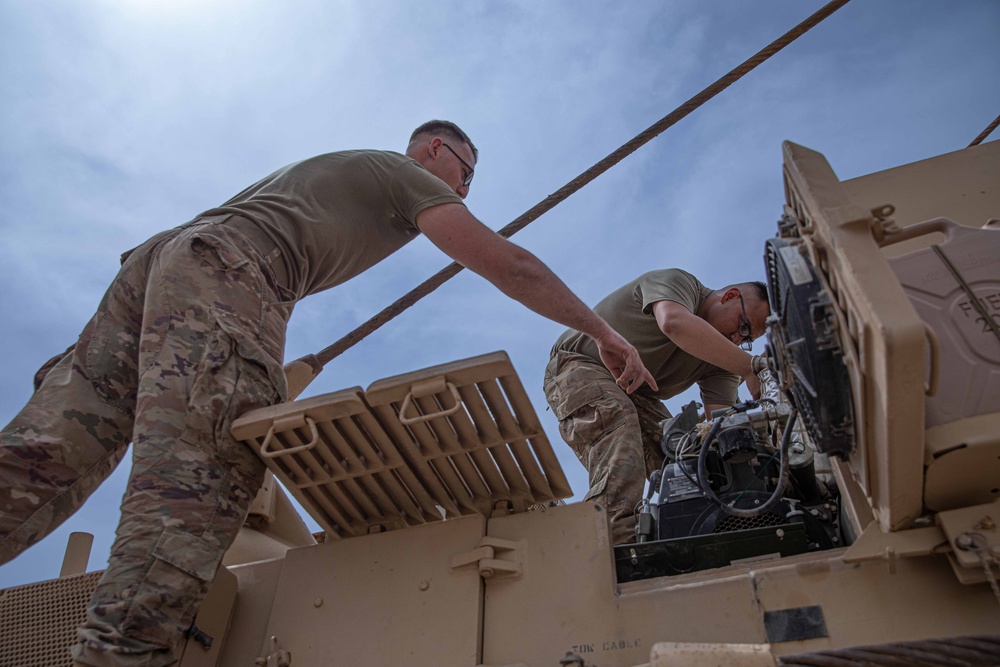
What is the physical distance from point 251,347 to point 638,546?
3.85ft

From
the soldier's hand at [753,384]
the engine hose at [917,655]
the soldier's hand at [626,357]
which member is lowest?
the engine hose at [917,655]

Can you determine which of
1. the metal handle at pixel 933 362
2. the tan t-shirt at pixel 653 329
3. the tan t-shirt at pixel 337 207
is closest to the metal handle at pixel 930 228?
the metal handle at pixel 933 362

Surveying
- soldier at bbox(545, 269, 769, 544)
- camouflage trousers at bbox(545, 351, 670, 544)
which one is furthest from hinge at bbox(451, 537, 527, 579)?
soldier at bbox(545, 269, 769, 544)

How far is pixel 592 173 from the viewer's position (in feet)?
16.7

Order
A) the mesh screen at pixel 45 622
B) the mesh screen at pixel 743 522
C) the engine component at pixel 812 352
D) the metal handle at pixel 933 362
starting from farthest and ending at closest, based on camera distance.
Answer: the mesh screen at pixel 743 522, the mesh screen at pixel 45 622, the engine component at pixel 812 352, the metal handle at pixel 933 362

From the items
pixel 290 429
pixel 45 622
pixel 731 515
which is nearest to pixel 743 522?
pixel 731 515

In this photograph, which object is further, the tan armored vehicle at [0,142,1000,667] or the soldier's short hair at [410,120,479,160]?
the soldier's short hair at [410,120,479,160]

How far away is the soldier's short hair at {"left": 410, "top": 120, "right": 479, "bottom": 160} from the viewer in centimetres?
373

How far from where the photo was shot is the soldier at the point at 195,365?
2109mm

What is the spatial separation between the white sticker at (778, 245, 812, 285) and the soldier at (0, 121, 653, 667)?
2.60ft

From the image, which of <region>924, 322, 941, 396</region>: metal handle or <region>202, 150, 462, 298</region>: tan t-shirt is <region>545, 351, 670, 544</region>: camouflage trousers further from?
<region>924, 322, 941, 396</region>: metal handle

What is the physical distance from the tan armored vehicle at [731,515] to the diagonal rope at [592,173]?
2343mm

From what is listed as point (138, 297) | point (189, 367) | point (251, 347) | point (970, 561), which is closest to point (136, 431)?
point (189, 367)

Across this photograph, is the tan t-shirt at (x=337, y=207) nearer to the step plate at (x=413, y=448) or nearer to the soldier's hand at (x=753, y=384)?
the step plate at (x=413, y=448)
